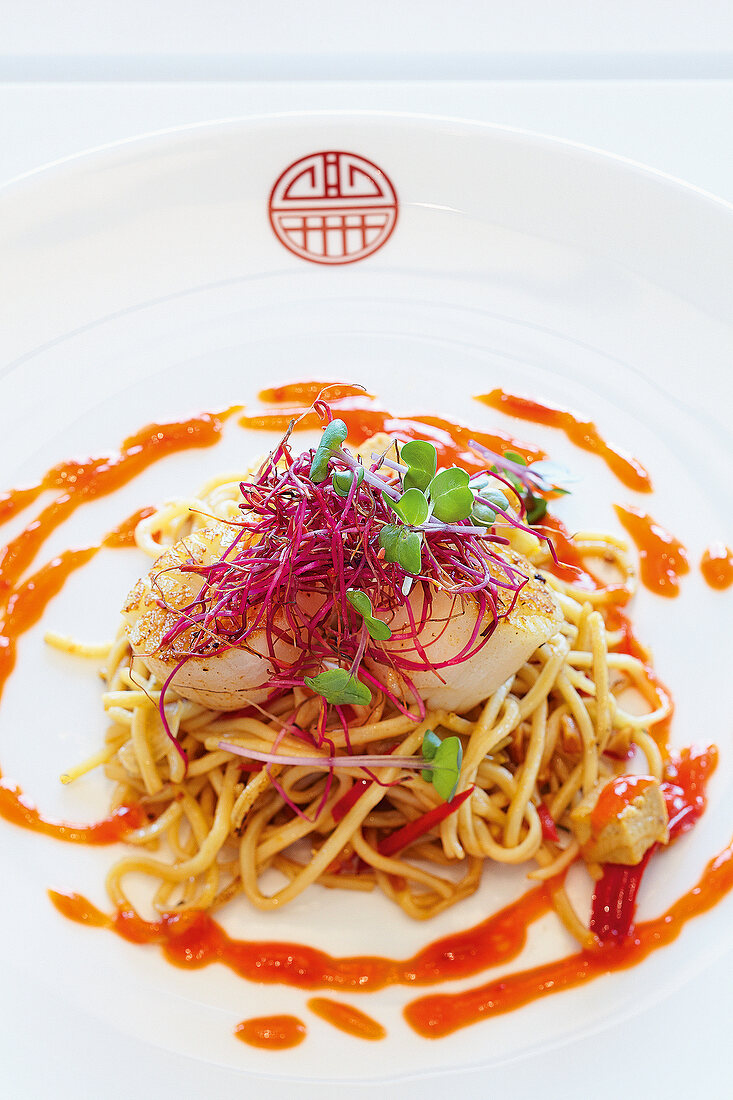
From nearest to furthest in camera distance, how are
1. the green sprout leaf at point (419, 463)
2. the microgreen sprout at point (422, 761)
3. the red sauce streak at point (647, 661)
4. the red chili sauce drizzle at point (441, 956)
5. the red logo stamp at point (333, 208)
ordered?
the red chili sauce drizzle at point (441, 956) → the green sprout leaf at point (419, 463) → the microgreen sprout at point (422, 761) → the red sauce streak at point (647, 661) → the red logo stamp at point (333, 208)

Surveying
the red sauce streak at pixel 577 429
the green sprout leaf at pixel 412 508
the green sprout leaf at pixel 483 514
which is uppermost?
the red sauce streak at pixel 577 429

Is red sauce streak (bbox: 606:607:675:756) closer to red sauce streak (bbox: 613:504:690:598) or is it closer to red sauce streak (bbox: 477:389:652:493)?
red sauce streak (bbox: 613:504:690:598)

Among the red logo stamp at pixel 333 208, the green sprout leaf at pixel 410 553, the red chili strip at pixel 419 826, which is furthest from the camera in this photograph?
the red logo stamp at pixel 333 208

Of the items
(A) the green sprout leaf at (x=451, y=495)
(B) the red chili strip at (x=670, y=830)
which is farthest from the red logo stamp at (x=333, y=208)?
(B) the red chili strip at (x=670, y=830)

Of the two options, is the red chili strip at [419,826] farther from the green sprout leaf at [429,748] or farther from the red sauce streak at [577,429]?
the red sauce streak at [577,429]

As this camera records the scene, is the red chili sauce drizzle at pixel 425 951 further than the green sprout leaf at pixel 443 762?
No

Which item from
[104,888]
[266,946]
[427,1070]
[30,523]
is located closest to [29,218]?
[30,523]

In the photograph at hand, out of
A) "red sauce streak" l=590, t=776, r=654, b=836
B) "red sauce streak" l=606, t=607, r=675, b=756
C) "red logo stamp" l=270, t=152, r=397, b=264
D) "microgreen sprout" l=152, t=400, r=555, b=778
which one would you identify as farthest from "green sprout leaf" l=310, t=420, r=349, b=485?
"red logo stamp" l=270, t=152, r=397, b=264

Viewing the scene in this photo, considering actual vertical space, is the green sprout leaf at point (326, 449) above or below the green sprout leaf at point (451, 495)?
above

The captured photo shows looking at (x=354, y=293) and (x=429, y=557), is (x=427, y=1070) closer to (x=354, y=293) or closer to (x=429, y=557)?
(x=429, y=557)
